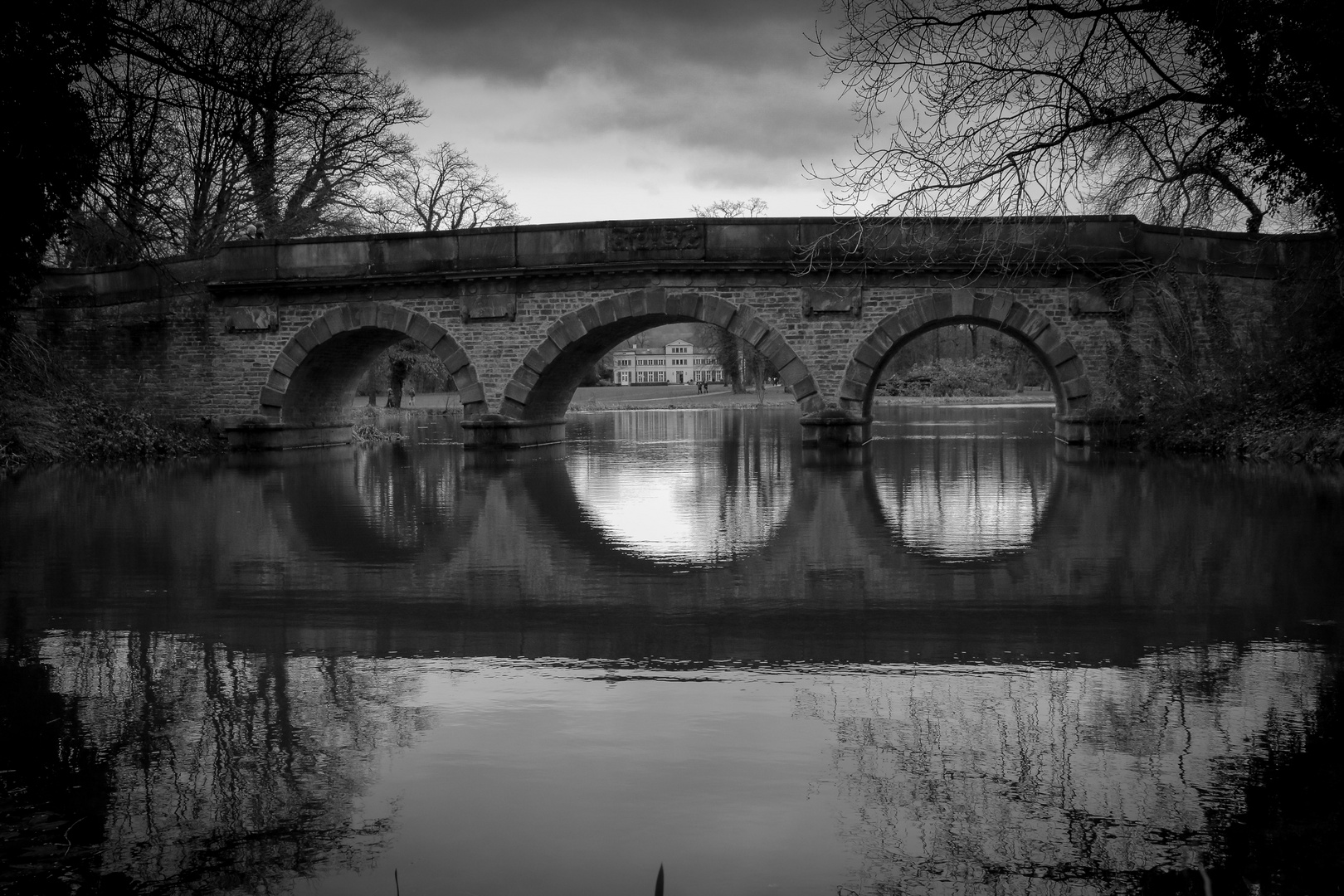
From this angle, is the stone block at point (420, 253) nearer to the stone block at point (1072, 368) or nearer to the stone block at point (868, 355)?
the stone block at point (868, 355)

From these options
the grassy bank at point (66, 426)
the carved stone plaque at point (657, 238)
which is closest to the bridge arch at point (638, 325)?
the carved stone plaque at point (657, 238)

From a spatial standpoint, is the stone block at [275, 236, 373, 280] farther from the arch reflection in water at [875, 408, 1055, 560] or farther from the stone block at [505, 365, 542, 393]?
the arch reflection in water at [875, 408, 1055, 560]

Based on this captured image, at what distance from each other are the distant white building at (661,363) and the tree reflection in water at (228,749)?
136516mm

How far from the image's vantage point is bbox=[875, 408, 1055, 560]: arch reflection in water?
32.6 ft

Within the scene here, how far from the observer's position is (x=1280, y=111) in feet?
25.9

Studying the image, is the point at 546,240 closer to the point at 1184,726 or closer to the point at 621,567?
the point at 621,567

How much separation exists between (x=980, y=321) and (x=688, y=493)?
9.52 m

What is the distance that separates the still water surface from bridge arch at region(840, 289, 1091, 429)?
1097cm

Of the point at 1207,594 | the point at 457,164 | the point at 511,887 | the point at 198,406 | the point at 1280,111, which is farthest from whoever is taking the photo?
the point at 457,164

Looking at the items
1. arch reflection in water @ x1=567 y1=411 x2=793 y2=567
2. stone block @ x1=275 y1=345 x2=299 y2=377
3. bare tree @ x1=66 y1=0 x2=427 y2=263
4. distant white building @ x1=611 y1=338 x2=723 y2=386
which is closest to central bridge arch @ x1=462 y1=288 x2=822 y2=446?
arch reflection in water @ x1=567 y1=411 x2=793 y2=567

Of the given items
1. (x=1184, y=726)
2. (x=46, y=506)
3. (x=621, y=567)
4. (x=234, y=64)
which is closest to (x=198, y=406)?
(x=46, y=506)

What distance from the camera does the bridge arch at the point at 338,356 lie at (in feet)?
76.6

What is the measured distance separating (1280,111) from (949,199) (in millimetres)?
2043

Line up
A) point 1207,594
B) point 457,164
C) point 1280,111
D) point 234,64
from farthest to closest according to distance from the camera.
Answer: point 457,164 → point 234,64 → point 1280,111 → point 1207,594
